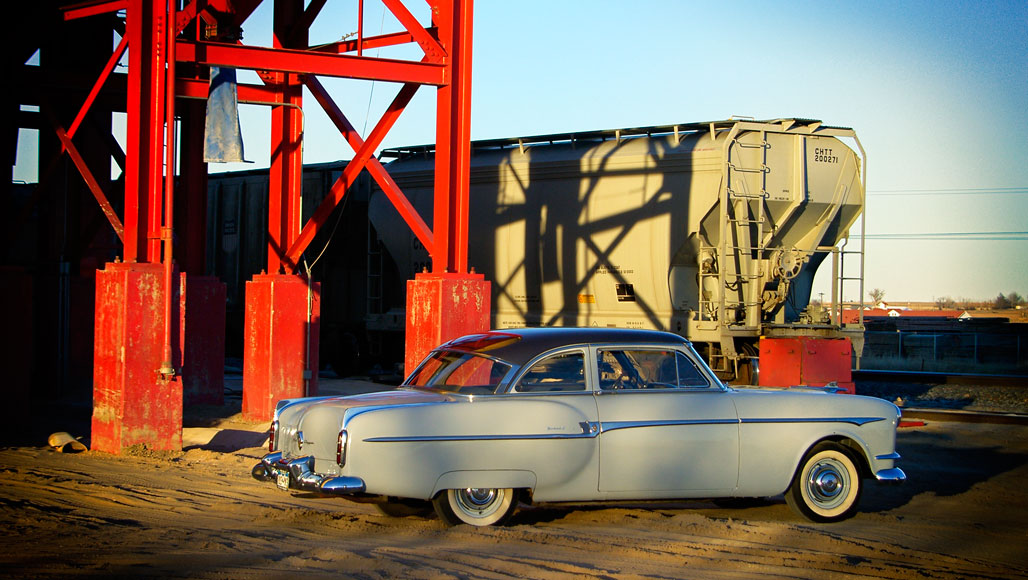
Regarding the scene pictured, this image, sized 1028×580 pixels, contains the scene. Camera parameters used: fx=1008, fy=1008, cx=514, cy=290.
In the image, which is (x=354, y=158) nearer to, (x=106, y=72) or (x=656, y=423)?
(x=106, y=72)

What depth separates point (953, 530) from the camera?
7.39m

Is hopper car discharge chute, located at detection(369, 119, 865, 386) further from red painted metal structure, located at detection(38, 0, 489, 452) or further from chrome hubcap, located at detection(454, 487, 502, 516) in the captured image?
chrome hubcap, located at detection(454, 487, 502, 516)

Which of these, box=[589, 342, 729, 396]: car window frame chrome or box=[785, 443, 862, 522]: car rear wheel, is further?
box=[785, 443, 862, 522]: car rear wheel

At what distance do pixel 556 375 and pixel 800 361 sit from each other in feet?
27.6

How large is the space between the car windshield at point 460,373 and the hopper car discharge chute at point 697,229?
304 inches

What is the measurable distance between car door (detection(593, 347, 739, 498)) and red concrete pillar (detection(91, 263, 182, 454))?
5122 millimetres

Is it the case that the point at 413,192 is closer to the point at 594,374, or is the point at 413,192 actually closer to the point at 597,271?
the point at 597,271

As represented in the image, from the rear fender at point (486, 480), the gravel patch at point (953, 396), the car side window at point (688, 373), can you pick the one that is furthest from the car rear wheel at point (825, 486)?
the gravel patch at point (953, 396)

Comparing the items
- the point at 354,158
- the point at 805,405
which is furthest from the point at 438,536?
the point at 354,158

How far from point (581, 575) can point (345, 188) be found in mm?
7806

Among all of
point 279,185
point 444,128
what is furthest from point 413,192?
point 444,128

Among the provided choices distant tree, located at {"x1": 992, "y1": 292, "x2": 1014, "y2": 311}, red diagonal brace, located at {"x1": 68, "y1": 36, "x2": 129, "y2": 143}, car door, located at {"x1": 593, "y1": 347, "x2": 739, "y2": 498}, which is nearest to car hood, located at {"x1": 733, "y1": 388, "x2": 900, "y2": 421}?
car door, located at {"x1": 593, "y1": 347, "x2": 739, "y2": 498}

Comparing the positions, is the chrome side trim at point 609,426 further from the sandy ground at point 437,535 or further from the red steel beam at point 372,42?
the red steel beam at point 372,42

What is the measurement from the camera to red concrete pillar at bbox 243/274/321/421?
12.3 m
